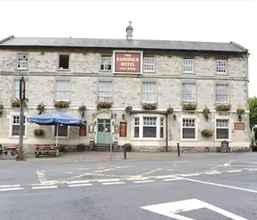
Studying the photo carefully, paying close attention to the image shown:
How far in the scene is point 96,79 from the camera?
28.3m

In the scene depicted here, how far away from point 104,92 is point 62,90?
3.37m

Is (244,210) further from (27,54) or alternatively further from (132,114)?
(27,54)

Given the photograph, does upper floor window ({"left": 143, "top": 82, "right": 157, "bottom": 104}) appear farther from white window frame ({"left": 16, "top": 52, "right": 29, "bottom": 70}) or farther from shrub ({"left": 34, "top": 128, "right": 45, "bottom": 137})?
white window frame ({"left": 16, "top": 52, "right": 29, "bottom": 70})

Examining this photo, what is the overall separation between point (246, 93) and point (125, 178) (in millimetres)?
20097

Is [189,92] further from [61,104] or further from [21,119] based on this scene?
[21,119]

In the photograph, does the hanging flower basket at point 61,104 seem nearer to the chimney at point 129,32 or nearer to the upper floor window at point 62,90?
the upper floor window at point 62,90

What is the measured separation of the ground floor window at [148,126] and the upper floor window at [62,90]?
580 cm

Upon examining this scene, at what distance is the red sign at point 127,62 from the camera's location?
28.4 metres

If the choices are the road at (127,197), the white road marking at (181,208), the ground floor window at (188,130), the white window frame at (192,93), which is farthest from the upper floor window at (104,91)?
the white road marking at (181,208)

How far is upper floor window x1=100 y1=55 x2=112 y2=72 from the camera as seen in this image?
1125 inches

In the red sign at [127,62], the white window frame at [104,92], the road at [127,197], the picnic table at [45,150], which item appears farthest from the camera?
the red sign at [127,62]

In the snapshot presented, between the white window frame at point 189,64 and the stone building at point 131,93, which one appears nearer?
the stone building at point 131,93

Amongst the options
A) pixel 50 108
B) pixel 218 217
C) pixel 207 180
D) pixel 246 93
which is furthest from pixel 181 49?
pixel 218 217

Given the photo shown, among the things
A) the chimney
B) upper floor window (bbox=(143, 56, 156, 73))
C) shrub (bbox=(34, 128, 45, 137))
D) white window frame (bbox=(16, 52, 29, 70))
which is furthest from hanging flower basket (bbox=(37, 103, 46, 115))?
the chimney
